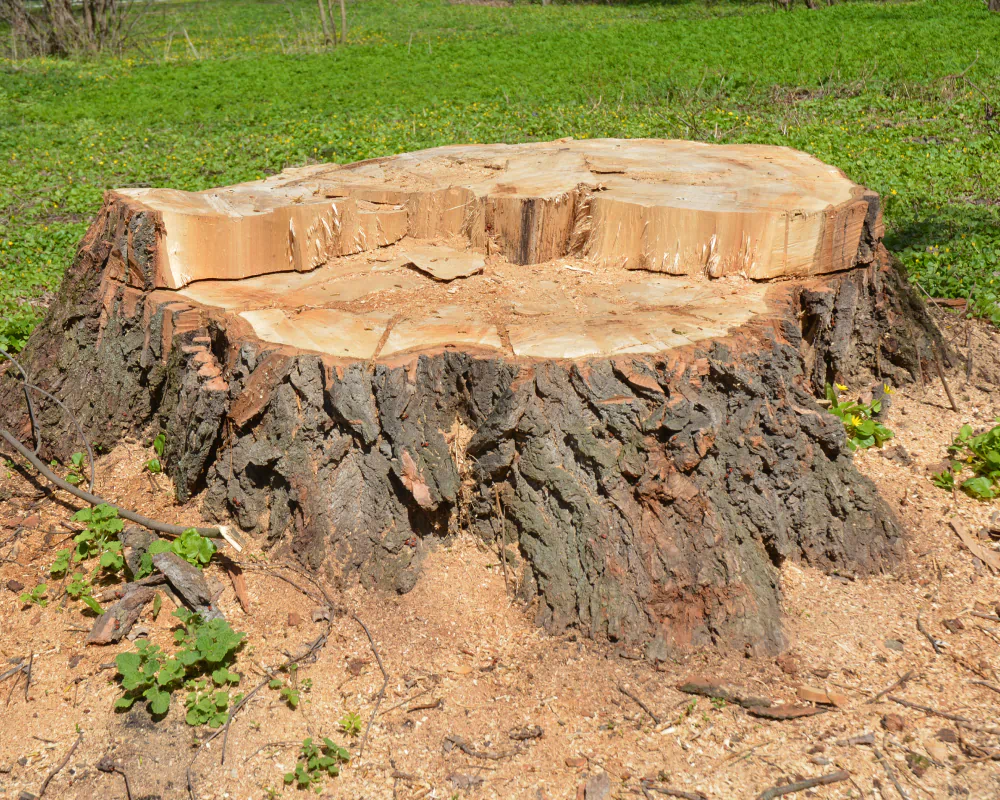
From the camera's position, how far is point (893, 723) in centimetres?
Result: 247

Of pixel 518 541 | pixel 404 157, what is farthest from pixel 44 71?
pixel 518 541

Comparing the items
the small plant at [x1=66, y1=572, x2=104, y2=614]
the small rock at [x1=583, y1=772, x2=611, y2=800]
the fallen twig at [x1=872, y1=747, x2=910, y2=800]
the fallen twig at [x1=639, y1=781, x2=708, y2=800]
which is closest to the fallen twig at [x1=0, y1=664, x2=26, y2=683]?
the small plant at [x1=66, y1=572, x2=104, y2=614]

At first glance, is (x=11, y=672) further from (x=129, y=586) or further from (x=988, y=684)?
(x=988, y=684)

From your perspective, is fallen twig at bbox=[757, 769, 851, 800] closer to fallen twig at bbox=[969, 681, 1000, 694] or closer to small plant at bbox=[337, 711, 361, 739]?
fallen twig at bbox=[969, 681, 1000, 694]

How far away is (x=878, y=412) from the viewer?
392cm

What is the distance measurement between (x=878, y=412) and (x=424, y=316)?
2.16 meters

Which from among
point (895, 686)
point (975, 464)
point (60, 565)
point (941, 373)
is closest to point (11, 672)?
point (60, 565)

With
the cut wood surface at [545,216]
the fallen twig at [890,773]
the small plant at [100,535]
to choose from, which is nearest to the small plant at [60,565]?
the small plant at [100,535]

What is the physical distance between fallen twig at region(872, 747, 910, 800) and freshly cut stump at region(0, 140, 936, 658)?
0.44m

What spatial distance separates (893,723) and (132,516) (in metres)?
2.54

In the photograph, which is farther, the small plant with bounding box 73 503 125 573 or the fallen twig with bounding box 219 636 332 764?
the small plant with bounding box 73 503 125 573

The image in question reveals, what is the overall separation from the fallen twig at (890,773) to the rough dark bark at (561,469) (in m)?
0.45

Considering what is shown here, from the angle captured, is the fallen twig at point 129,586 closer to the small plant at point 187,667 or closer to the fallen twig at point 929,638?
the small plant at point 187,667

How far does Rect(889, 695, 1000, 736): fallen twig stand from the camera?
8.04 feet
